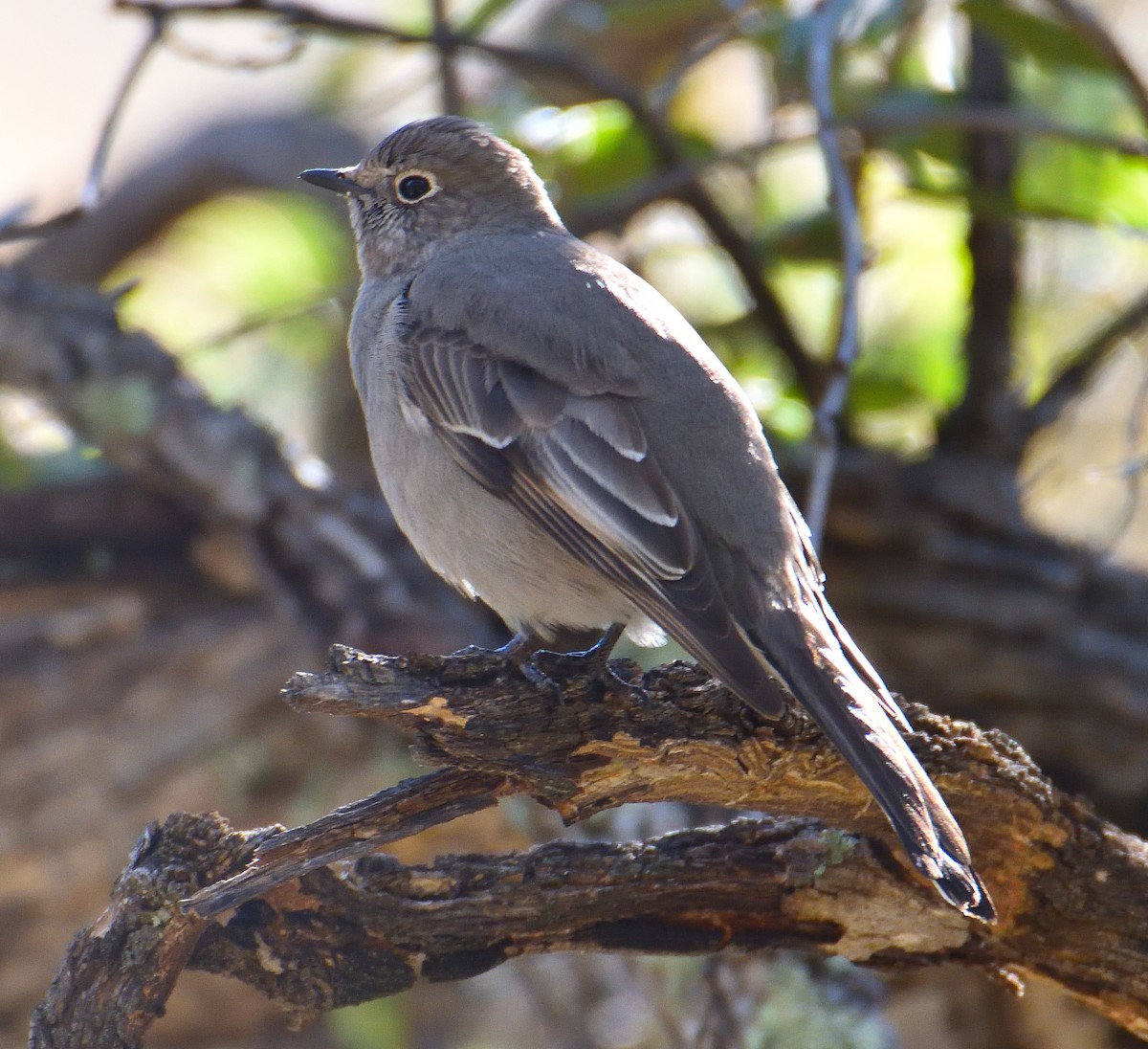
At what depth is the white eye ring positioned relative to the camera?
4871mm

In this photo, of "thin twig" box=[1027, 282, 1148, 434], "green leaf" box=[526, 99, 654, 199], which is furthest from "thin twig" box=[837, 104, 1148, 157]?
"green leaf" box=[526, 99, 654, 199]

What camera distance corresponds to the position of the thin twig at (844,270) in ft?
14.9

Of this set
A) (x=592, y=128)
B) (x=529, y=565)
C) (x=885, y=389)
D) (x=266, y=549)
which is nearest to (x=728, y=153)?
(x=592, y=128)

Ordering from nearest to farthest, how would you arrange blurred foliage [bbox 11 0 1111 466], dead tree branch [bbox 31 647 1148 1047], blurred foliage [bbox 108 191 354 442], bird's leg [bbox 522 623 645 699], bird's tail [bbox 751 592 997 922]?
bird's tail [bbox 751 592 997 922], dead tree branch [bbox 31 647 1148 1047], bird's leg [bbox 522 623 645 699], blurred foliage [bbox 11 0 1111 466], blurred foliage [bbox 108 191 354 442]

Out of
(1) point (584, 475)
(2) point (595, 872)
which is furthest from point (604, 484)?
(2) point (595, 872)

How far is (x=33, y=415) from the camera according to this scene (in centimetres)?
618

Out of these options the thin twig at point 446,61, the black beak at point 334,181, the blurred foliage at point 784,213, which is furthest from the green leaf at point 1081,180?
the black beak at point 334,181

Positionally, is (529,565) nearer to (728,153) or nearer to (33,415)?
(728,153)

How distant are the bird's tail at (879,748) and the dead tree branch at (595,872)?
151mm

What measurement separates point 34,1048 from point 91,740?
3361 mm

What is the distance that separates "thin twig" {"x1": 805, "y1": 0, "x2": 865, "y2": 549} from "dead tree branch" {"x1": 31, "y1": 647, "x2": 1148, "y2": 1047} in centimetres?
113

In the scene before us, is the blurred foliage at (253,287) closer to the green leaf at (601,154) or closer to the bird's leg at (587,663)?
the green leaf at (601,154)

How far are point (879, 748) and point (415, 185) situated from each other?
8.91 feet

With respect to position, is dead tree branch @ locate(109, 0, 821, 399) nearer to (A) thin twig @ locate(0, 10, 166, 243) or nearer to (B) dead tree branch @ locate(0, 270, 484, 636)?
(A) thin twig @ locate(0, 10, 166, 243)
